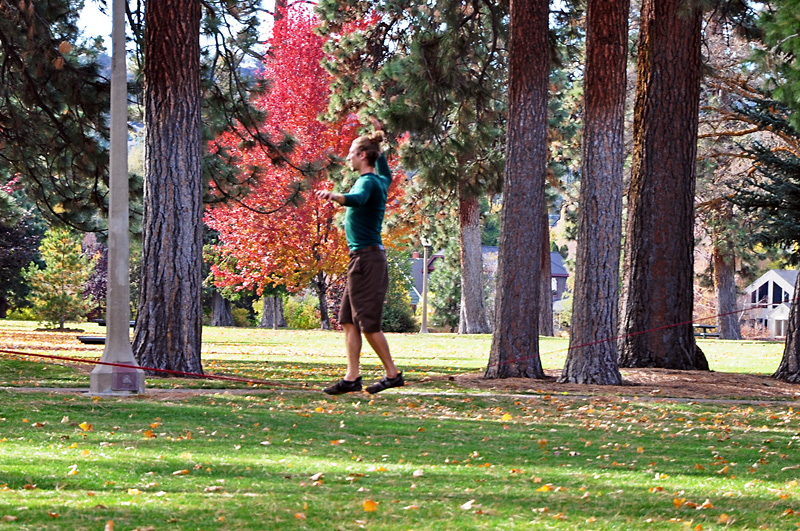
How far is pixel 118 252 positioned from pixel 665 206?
882cm

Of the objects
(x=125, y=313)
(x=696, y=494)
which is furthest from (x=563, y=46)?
(x=696, y=494)

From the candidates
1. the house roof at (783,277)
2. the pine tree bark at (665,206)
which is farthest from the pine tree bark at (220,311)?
the pine tree bark at (665,206)

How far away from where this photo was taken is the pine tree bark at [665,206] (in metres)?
15.7

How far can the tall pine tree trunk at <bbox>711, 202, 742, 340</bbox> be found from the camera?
35.2 metres

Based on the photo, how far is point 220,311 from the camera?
49594mm

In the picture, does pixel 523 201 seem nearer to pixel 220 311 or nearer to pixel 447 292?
pixel 447 292

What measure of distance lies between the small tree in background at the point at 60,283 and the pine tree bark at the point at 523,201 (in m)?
21.8

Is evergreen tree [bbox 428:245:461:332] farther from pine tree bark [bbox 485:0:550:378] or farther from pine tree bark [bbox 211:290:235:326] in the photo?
pine tree bark [bbox 485:0:550:378]

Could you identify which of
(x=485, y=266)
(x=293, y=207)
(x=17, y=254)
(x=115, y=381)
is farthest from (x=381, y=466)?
(x=485, y=266)

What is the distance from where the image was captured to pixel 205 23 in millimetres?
16828

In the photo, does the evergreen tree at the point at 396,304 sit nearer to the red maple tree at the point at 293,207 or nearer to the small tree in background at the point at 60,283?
the red maple tree at the point at 293,207

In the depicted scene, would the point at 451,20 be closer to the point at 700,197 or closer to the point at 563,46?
the point at 563,46

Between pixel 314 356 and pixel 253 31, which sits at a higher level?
pixel 253 31

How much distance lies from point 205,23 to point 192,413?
9.48m
